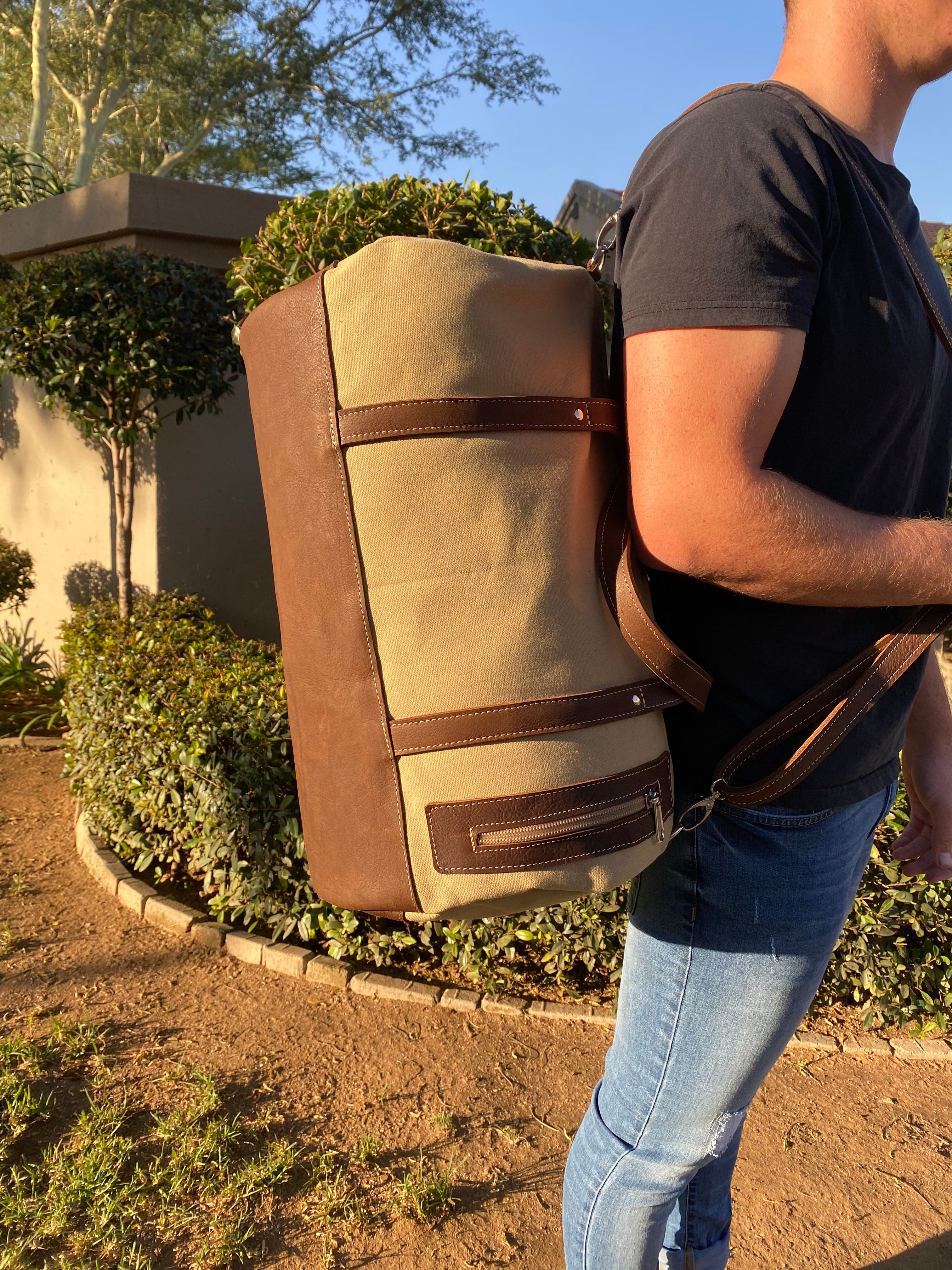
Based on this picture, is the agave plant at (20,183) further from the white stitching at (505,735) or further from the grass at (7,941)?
the white stitching at (505,735)

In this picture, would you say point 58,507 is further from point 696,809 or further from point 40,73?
point 40,73

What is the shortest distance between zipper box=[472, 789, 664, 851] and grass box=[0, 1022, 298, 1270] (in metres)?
1.58

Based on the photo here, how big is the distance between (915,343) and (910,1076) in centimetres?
253

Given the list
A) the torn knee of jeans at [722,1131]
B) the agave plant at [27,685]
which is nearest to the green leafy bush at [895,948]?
the torn knee of jeans at [722,1131]

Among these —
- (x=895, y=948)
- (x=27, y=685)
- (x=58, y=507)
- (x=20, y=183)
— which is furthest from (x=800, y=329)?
(x=20, y=183)

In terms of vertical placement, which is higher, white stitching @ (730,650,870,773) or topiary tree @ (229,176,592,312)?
topiary tree @ (229,176,592,312)

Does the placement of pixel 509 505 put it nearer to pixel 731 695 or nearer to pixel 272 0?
pixel 731 695

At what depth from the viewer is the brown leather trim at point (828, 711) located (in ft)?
3.75

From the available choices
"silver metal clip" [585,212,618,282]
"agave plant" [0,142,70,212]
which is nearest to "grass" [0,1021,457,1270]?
"silver metal clip" [585,212,618,282]

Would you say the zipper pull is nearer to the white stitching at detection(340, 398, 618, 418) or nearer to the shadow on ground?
the white stitching at detection(340, 398, 618, 418)

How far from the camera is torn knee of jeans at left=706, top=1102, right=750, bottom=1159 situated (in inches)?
49.0

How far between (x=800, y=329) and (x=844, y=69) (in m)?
0.41

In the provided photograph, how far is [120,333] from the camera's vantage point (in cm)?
462

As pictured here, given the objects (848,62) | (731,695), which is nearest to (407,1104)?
(731,695)
